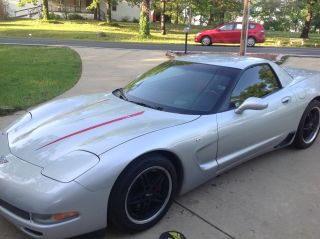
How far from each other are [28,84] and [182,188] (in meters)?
6.13

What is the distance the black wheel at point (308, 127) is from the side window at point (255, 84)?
608 mm

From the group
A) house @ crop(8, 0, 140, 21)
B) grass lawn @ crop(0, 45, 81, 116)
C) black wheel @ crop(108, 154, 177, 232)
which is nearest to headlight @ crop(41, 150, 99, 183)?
black wheel @ crop(108, 154, 177, 232)

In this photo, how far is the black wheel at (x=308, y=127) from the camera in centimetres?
478

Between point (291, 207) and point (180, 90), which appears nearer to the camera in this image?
point (291, 207)

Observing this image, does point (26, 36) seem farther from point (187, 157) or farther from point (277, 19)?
point (277, 19)

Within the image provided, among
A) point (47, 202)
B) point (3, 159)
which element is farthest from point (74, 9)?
point (47, 202)

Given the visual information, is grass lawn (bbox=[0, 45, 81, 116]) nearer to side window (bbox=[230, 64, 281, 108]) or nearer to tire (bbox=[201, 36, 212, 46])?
side window (bbox=[230, 64, 281, 108])

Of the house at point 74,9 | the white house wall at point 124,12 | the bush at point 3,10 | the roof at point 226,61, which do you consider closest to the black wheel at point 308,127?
the roof at point 226,61

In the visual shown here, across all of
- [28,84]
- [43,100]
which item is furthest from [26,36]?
[43,100]

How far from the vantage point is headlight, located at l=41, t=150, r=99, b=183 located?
2711 mm

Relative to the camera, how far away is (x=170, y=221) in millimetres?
3277

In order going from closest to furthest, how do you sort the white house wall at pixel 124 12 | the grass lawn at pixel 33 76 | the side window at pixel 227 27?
the grass lawn at pixel 33 76
the side window at pixel 227 27
the white house wall at pixel 124 12

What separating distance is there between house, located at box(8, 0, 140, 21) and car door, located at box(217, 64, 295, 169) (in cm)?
3823

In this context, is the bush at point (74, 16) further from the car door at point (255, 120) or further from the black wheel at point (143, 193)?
the black wheel at point (143, 193)
